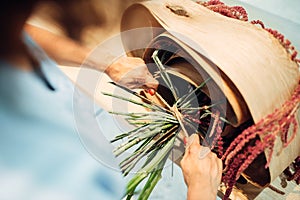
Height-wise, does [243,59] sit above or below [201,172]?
above

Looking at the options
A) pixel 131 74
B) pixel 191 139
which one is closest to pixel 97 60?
pixel 131 74

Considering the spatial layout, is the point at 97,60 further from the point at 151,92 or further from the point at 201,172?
the point at 201,172

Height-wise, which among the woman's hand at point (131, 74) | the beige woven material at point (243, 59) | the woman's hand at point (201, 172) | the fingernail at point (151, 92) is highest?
the beige woven material at point (243, 59)

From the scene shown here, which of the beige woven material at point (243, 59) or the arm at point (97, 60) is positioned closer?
the beige woven material at point (243, 59)

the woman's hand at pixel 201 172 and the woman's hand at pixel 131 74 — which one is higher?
the woman's hand at pixel 131 74

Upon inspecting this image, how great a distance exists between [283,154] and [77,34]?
38 cm

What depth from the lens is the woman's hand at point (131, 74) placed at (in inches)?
19.1

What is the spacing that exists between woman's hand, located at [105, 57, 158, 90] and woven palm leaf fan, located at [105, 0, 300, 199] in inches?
0.8

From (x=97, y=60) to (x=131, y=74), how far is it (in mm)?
55

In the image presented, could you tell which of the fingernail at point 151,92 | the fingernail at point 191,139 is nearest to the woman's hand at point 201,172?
the fingernail at point 191,139

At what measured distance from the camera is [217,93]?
41cm

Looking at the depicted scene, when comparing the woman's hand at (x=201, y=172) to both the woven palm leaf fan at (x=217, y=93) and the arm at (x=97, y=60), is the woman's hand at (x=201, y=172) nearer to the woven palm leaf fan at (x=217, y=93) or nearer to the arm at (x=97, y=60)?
the woven palm leaf fan at (x=217, y=93)

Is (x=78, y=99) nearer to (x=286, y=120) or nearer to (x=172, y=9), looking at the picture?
(x=172, y=9)

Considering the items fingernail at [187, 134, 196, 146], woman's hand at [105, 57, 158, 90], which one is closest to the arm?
woman's hand at [105, 57, 158, 90]
